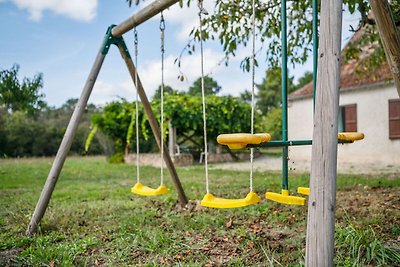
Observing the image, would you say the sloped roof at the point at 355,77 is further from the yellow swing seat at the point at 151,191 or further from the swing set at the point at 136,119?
the yellow swing seat at the point at 151,191

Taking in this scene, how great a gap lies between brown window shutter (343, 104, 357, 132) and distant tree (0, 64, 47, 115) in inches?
381

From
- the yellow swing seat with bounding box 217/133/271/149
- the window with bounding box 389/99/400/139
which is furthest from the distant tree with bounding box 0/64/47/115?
the window with bounding box 389/99/400/139

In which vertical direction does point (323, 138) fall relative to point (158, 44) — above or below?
below

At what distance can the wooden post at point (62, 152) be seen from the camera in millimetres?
3479

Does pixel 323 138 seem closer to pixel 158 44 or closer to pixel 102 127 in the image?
pixel 158 44

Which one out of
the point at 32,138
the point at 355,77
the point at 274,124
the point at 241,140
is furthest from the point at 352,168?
the point at 32,138

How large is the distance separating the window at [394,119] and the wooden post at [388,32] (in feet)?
30.3

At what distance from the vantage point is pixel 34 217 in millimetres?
3467

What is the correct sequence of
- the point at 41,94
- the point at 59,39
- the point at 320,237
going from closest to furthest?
the point at 320,237
the point at 41,94
the point at 59,39

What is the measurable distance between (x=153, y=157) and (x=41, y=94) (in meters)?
7.23

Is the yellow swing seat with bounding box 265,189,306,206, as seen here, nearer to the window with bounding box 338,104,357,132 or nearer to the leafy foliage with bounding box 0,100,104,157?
the window with bounding box 338,104,357,132

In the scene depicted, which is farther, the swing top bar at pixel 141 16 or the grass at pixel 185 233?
the swing top bar at pixel 141 16

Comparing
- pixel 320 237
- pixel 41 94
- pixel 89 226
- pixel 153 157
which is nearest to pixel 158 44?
pixel 89 226

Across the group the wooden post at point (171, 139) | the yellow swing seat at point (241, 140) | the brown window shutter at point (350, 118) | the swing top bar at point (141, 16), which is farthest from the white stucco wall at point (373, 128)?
the yellow swing seat at point (241, 140)
